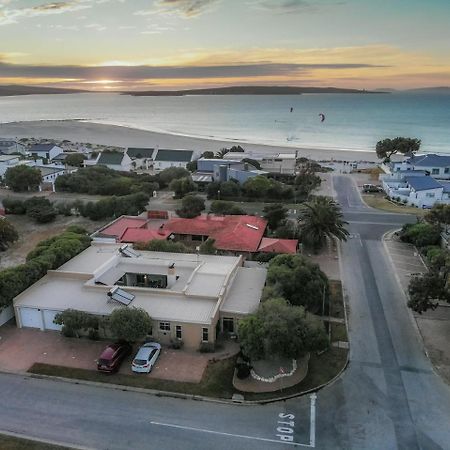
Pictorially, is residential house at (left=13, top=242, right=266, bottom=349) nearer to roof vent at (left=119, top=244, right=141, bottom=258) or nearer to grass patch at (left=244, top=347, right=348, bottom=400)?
roof vent at (left=119, top=244, right=141, bottom=258)

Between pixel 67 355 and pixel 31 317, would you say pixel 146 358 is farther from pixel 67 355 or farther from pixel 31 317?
pixel 31 317

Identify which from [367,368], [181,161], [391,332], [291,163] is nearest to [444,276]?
[391,332]

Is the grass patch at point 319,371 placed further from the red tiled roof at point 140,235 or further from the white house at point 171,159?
the white house at point 171,159

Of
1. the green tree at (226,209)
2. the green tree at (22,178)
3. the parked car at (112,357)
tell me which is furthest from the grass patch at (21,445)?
the green tree at (22,178)

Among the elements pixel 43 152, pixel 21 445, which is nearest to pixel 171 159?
pixel 43 152

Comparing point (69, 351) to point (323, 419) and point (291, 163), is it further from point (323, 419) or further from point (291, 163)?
point (291, 163)
